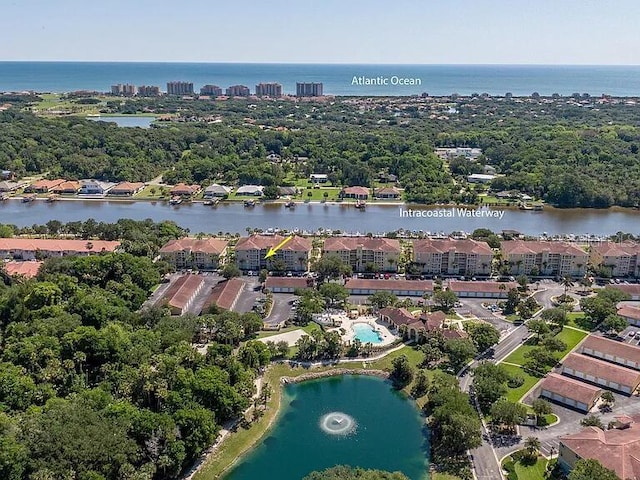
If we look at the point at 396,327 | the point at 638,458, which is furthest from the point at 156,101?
the point at 638,458

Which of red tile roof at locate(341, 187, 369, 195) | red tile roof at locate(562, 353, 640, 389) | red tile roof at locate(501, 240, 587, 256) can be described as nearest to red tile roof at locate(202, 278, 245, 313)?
red tile roof at locate(562, 353, 640, 389)

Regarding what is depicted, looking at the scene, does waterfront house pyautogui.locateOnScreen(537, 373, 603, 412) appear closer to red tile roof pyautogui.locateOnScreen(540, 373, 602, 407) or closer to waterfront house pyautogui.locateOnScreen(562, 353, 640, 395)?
red tile roof pyautogui.locateOnScreen(540, 373, 602, 407)

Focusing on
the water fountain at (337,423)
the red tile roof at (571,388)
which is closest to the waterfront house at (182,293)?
the water fountain at (337,423)

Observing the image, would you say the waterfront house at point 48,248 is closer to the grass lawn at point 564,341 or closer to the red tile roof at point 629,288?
the grass lawn at point 564,341

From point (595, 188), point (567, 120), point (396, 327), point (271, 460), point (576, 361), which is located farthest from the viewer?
point (567, 120)

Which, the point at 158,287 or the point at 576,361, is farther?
the point at 158,287

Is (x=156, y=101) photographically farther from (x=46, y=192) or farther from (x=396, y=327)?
(x=396, y=327)

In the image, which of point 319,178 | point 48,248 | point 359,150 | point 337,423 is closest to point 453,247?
point 337,423

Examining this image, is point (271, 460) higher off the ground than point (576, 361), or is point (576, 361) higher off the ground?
point (576, 361)
